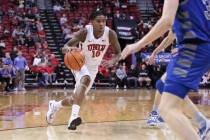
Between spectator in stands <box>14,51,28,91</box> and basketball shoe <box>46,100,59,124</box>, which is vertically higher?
basketball shoe <box>46,100,59,124</box>

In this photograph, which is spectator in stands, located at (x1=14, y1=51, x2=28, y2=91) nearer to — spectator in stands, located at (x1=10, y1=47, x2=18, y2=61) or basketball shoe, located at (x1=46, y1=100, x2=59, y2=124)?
spectator in stands, located at (x1=10, y1=47, x2=18, y2=61)

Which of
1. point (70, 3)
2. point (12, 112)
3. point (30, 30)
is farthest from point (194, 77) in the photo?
point (70, 3)

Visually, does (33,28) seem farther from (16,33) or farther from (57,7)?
(57,7)

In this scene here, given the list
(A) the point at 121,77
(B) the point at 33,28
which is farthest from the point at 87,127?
(B) the point at 33,28

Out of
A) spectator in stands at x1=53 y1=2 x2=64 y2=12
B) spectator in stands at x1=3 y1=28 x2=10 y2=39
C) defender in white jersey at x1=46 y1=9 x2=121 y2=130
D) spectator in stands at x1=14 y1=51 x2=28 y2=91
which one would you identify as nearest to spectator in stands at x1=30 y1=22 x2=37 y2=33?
spectator in stands at x1=3 y1=28 x2=10 y2=39

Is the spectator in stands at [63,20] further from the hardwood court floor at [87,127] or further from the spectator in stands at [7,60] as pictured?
the hardwood court floor at [87,127]

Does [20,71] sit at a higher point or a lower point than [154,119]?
lower

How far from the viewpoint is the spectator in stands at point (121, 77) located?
20125 mm

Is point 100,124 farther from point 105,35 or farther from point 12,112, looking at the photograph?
point 12,112

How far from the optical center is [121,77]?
795 inches

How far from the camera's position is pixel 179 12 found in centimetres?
384

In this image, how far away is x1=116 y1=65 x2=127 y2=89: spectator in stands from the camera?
2012 centimetres

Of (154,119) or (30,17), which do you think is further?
(30,17)

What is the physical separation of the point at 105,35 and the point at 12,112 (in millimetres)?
3364
